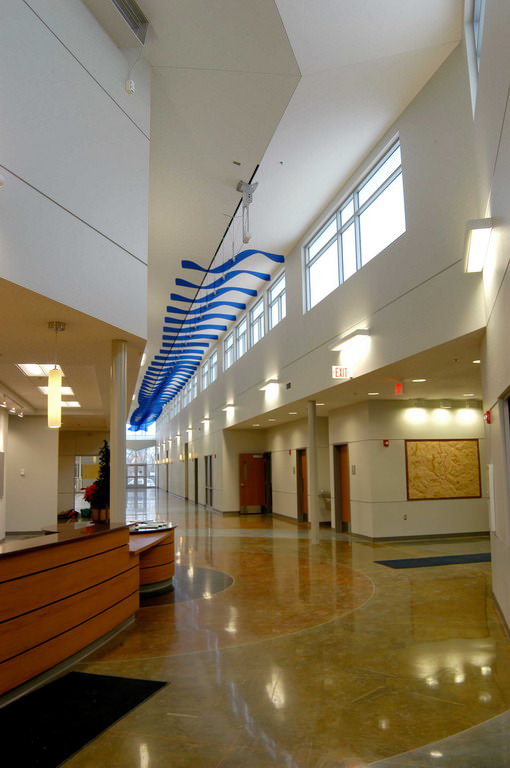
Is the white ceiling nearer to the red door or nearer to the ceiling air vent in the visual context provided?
the ceiling air vent

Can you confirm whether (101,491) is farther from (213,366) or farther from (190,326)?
(213,366)

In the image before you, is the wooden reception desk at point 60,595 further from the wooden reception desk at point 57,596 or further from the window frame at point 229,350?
the window frame at point 229,350

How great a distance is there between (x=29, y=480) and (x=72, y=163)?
10.8 meters

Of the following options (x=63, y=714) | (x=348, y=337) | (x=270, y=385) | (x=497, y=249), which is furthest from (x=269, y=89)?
(x=270, y=385)

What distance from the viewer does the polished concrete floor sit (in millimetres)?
3268

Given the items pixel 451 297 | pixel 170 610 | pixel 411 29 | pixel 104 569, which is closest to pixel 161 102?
pixel 411 29

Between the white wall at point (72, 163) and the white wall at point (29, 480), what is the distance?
9311mm

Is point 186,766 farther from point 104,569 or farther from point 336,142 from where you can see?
point 336,142

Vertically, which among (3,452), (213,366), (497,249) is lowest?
(3,452)

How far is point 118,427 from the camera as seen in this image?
6629mm

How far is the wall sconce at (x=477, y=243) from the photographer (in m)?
5.08

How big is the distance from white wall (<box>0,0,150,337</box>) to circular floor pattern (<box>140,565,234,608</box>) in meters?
3.29

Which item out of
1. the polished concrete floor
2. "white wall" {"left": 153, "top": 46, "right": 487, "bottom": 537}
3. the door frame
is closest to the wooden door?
"white wall" {"left": 153, "top": 46, "right": 487, "bottom": 537}

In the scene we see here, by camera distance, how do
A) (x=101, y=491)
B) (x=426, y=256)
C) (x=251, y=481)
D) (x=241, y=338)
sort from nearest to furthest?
(x=426, y=256) → (x=101, y=491) → (x=241, y=338) → (x=251, y=481)
